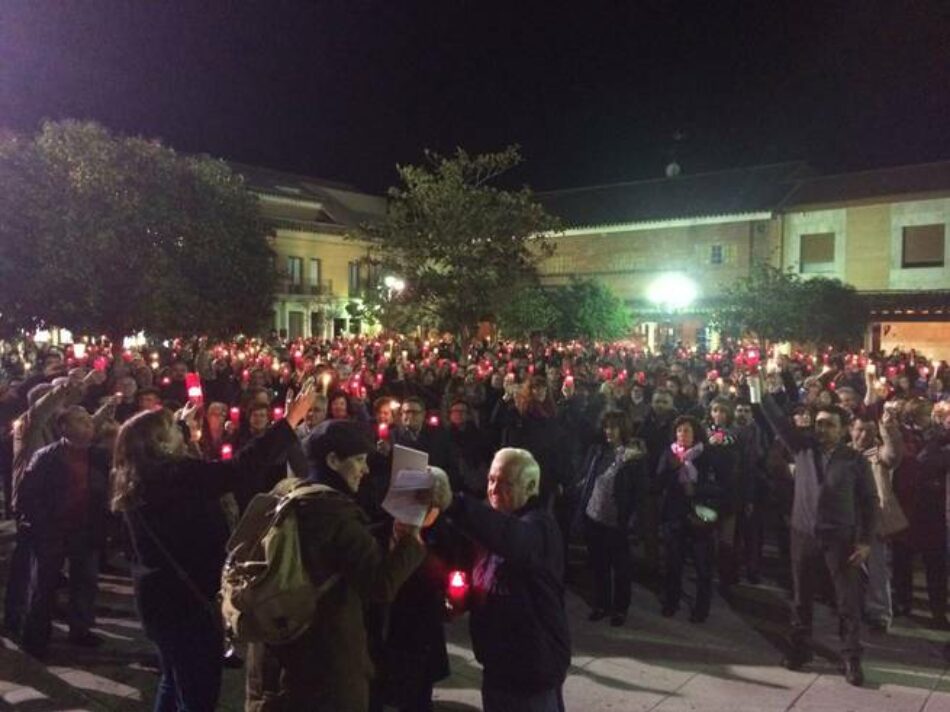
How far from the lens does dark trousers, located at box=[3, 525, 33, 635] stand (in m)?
5.52

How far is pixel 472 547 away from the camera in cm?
316

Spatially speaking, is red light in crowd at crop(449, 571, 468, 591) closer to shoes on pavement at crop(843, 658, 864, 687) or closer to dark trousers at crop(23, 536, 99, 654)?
shoes on pavement at crop(843, 658, 864, 687)

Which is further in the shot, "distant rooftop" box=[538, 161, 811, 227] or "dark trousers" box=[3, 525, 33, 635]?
"distant rooftop" box=[538, 161, 811, 227]

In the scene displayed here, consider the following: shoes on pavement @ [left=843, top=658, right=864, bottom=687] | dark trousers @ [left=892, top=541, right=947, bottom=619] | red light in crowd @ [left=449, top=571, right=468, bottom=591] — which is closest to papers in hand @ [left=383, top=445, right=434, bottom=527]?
red light in crowd @ [left=449, top=571, right=468, bottom=591]

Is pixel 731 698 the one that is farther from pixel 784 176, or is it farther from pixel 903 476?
pixel 784 176

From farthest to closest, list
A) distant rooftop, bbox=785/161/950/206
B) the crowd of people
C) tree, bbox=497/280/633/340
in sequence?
1. tree, bbox=497/280/633/340
2. distant rooftop, bbox=785/161/950/206
3. the crowd of people

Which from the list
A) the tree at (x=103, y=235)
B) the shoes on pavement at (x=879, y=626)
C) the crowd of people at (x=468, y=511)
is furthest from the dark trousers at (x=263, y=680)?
the tree at (x=103, y=235)

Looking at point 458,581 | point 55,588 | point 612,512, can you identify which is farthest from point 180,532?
point 612,512

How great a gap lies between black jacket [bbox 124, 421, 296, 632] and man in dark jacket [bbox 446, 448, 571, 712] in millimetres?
893

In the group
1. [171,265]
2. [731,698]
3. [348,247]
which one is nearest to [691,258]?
[348,247]

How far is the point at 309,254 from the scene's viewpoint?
1652 inches

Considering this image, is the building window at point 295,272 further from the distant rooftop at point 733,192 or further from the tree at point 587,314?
the tree at point 587,314

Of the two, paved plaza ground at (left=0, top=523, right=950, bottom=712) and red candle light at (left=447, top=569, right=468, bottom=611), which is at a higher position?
red candle light at (left=447, top=569, right=468, bottom=611)

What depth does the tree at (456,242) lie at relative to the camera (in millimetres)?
17828
